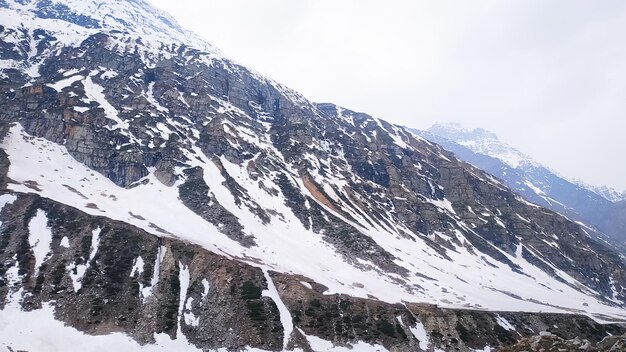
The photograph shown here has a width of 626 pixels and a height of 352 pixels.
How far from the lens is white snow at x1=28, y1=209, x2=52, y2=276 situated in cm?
8928

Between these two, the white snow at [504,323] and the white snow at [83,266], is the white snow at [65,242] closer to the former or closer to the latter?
the white snow at [83,266]

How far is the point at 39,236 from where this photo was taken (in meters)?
96.0

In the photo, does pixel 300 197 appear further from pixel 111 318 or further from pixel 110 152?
pixel 111 318

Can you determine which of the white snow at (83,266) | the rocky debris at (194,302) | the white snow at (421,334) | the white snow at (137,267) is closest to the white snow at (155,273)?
the rocky debris at (194,302)

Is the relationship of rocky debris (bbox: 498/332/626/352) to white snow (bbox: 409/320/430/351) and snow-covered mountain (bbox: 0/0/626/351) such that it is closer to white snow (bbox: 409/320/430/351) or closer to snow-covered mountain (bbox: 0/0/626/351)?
snow-covered mountain (bbox: 0/0/626/351)

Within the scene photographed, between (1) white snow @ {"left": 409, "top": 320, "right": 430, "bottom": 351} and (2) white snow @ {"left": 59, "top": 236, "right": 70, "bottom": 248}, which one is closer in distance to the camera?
(1) white snow @ {"left": 409, "top": 320, "right": 430, "bottom": 351}

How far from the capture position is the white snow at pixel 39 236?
89275 mm

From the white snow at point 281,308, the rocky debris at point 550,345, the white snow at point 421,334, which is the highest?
the rocky debris at point 550,345

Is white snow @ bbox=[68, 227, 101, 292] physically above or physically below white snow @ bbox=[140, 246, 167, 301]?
below

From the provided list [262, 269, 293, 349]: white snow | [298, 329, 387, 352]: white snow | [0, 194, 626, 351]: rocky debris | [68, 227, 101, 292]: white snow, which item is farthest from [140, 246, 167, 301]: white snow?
[298, 329, 387, 352]: white snow

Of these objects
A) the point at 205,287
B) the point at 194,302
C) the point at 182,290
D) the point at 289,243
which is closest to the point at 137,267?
the point at 182,290

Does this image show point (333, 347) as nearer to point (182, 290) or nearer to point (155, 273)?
point (182, 290)

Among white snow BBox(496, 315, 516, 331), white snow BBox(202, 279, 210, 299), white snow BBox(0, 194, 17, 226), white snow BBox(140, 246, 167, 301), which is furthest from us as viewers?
white snow BBox(0, 194, 17, 226)

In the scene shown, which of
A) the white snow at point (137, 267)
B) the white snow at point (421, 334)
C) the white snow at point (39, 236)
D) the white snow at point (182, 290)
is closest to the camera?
the white snow at point (182, 290)
